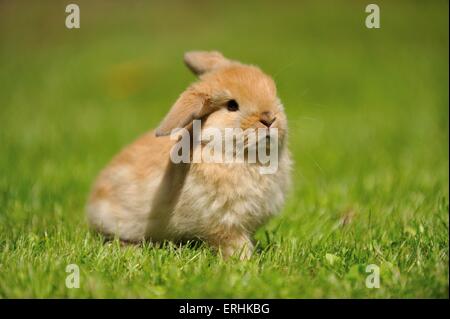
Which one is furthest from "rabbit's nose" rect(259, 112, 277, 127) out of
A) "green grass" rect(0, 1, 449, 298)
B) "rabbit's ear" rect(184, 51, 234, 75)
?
"rabbit's ear" rect(184, 51, 234, 75)

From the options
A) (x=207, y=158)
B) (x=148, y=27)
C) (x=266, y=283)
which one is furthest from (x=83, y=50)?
(x=266, y=283)

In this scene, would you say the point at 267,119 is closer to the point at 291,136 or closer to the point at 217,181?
the point at 217,181

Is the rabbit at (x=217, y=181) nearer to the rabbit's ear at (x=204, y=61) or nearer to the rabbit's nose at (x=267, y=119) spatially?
the rabbit's nose at (x=267, y=119)

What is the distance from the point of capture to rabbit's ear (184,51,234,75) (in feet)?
12.1

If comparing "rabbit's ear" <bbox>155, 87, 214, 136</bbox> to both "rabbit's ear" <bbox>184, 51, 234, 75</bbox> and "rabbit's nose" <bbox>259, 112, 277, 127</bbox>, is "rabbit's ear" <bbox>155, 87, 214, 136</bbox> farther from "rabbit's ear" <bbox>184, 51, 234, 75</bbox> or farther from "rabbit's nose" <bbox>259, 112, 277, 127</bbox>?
"rabbit's ear" <bbox>184, 51, 234, 75</bbox>

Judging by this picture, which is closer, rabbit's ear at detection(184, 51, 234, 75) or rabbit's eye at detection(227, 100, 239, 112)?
rabbit's eye at detection(227, 100, 239, 112)

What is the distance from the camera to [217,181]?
315 centimetres

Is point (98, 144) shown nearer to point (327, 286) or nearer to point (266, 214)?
point (266, 214)

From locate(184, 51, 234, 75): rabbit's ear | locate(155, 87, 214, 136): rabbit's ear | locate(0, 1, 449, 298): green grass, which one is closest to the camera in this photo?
locate(0, 1, 449, 298): green grass

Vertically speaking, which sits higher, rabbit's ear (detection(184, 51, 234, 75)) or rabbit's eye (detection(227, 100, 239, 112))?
rabbit's ear (detection(184, 51, 234, 75))

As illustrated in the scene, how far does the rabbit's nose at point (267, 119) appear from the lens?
10.2 ft

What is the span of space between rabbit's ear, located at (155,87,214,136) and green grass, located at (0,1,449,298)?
1.99 ft

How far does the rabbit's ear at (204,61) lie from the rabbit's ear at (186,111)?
1.57 feet

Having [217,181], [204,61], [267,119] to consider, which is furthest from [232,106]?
[204,61]
